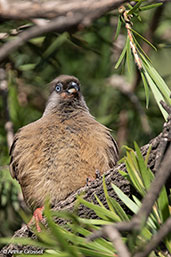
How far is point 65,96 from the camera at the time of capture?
4.30 metres

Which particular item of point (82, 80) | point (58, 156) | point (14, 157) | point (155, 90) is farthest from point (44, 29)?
point (82, 80)

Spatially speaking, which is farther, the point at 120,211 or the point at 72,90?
the point at 72,90

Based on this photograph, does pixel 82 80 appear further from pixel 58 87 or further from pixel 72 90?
pixel 72 90

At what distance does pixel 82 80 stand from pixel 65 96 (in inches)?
56.0

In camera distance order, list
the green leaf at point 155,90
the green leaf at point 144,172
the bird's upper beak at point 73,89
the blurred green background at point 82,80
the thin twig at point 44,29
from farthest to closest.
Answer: the blurred green background at point 82,80
the bird's upper beak at point 73,89
the green leaf at point 155,90
the green leaf at point 144,172
the thin twig at point 44,29

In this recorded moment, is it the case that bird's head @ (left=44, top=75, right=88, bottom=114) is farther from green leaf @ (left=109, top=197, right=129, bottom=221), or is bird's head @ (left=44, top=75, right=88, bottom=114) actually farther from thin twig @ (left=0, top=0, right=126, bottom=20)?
green leaf @ (left=109, top=197, right=129, bottom=221)

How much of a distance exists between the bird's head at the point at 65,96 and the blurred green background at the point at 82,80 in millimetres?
360

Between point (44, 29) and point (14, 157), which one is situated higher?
point (44, 29)

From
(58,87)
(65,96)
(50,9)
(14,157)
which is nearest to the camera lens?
(50,9)

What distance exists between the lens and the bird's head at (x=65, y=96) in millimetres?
4164

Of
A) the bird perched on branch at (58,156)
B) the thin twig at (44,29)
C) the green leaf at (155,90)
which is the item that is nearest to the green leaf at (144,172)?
the green leaf at (155,90)

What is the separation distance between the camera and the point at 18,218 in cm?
479

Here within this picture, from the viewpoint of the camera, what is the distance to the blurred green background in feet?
15.6

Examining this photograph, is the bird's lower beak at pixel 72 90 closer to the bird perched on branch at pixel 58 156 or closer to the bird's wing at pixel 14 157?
the bird perched on branch at pixel 58 156
